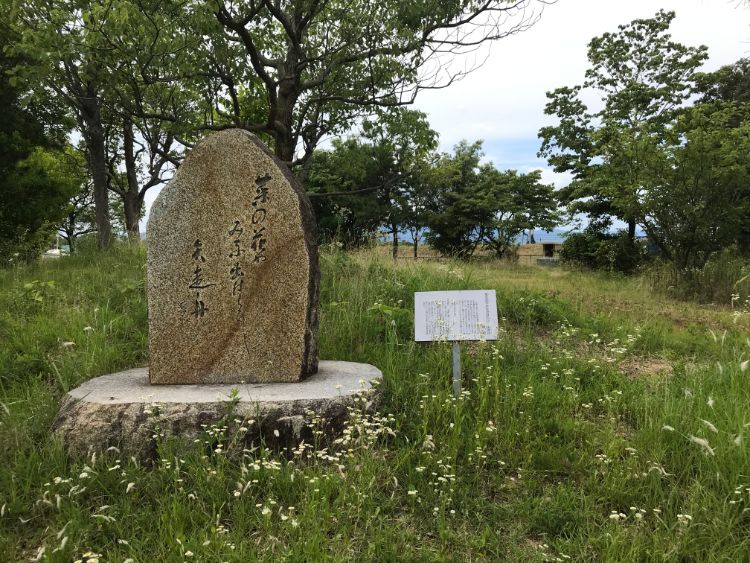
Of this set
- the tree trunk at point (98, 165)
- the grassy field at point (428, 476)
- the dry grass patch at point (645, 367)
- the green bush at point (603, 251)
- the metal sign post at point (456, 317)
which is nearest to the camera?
the grassy field at point (428, 476)

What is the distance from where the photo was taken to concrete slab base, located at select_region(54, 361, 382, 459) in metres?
3.14

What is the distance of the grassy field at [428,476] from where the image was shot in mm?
2436

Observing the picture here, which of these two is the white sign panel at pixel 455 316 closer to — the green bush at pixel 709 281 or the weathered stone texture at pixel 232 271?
the weathered stone texture at pixel 232 271

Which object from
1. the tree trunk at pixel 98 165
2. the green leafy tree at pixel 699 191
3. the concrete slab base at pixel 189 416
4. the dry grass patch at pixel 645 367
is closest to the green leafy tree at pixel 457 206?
the green leafy tree at pixel 699 191

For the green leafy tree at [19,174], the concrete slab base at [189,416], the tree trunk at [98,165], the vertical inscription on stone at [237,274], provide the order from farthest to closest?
the tree trunk at [98,165] → the green leafy tree at [19,174] → the vertical inscription on stone at [237,274] → the concrete slab base at [189,416]

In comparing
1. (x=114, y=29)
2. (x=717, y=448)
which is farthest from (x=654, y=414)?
(x=114, y=29)

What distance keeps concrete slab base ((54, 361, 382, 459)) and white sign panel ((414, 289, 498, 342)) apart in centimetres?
85

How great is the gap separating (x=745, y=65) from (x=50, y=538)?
87.3ft

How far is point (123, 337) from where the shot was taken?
5.15 metres

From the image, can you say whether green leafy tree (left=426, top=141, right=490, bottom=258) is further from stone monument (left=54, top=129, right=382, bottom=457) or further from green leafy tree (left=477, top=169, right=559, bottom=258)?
stone monument (left=54, top=129, right=382, bottom=457)

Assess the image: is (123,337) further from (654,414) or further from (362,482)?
(654,414)

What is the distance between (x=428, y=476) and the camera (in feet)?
9.98

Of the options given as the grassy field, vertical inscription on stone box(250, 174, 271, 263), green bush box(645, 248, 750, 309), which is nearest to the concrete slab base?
the grassy field

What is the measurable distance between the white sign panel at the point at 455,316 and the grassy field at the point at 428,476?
0.38 metres
